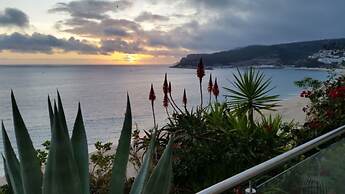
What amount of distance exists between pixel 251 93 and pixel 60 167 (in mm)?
4476

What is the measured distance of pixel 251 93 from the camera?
5.21 meters

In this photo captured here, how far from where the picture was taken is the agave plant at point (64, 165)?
0.93m

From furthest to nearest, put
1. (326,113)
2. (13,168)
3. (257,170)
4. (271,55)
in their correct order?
(271,55) → (326,113) → (257,170) → (13,168)

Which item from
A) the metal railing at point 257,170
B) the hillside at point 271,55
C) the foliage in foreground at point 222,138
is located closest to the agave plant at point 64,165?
the metal railing at point 257,170

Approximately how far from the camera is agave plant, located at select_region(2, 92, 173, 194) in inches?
36.5

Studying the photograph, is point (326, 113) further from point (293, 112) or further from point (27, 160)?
point (293, 112)

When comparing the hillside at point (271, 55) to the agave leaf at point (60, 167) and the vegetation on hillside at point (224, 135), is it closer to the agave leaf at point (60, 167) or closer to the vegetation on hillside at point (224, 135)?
the vegetation on hillside at point (224, 135)

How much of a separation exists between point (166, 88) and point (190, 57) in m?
7.45

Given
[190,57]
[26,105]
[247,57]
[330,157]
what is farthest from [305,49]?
[26,105]

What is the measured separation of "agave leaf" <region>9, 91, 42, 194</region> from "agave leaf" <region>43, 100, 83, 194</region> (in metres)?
0.15

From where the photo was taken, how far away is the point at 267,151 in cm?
436

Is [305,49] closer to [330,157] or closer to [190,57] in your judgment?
[190,57]

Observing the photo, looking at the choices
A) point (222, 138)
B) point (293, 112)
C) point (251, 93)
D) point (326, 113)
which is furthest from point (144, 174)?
point (293, 112)

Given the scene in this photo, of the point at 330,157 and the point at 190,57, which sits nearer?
the point at 330,157
